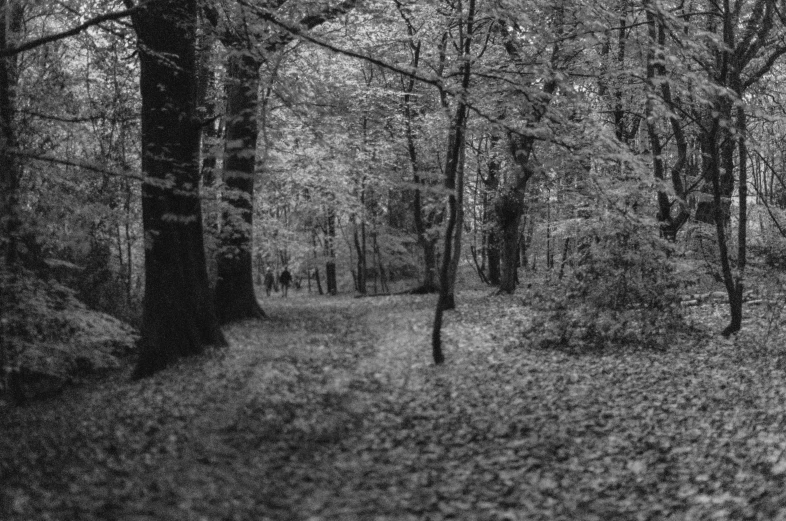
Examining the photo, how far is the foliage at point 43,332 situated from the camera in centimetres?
810

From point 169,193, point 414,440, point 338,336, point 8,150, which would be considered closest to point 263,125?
point 8,150

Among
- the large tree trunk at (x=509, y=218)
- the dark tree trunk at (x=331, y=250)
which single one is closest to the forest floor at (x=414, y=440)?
the large tree trunk at (x=509, y=218)

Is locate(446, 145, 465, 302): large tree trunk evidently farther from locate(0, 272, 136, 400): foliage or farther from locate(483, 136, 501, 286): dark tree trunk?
locate(0, 272, 136, 400): foliage

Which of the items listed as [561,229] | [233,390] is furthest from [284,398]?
[561,229]

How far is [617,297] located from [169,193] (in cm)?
902

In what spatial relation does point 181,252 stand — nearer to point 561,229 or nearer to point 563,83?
point 563,83

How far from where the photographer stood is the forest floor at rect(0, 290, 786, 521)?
545 cm

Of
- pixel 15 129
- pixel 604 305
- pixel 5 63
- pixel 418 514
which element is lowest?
pixel 418 514

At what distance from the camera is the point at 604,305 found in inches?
518

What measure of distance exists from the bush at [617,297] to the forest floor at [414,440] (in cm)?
85

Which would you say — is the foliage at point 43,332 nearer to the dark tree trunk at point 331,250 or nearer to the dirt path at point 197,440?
the dirt path at point 197,440

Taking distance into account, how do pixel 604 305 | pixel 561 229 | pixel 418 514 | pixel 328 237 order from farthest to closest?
pixel 328 237 < pixel 561 229 < pixel 604 305 < pixel 418 514

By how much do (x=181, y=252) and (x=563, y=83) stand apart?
6.85 m

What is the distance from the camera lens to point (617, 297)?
1318cm
